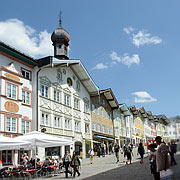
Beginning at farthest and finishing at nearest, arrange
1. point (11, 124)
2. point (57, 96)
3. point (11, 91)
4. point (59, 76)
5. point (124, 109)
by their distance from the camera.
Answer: point (124, 109) → point (59, 76) → point (57, 96) → point (11, 91) → point (11, 124)

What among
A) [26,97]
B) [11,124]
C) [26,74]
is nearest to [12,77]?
[26,74]

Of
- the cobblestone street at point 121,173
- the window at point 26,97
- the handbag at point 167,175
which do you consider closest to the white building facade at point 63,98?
the window at point 26,97

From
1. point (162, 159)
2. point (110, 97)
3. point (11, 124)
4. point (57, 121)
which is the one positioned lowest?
point (162, 159)

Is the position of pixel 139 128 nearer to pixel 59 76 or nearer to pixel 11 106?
pixel 59 76

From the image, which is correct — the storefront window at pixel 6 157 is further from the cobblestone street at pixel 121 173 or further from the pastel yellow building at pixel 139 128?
the pastel yellow building at pixel 139 128

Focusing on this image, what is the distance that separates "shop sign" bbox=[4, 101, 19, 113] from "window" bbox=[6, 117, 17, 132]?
0.72m

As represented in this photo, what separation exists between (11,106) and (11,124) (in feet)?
4.88

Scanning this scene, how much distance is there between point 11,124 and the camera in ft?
72.8

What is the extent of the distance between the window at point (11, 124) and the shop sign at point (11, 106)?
28.5 inches

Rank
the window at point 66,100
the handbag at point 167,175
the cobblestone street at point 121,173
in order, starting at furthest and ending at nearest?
the window at point 66,100 < the cobblestone street at point 121,173 < the handbag at point 167,175

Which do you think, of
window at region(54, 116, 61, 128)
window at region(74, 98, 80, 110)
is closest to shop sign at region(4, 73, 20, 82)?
window at region(54, 116, 61, 128)

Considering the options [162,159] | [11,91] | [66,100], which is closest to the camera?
[162,159]

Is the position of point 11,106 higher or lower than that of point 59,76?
lower

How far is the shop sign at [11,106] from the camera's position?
21994 millimetres
